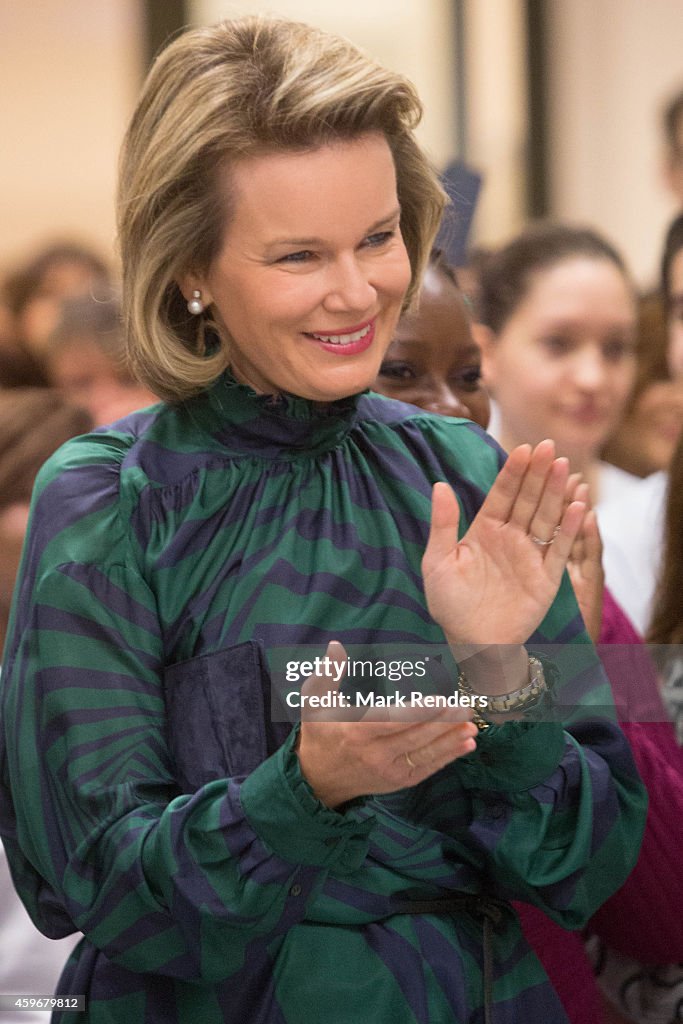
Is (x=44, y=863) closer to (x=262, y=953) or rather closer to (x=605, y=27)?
(x=262, y=953)

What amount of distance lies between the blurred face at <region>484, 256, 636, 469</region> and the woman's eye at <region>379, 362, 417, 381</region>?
0.22 metres

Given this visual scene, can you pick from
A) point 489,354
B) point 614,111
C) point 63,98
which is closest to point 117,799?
point 489,354

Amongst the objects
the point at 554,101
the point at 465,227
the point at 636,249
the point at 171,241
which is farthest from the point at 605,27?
the point at 171,241

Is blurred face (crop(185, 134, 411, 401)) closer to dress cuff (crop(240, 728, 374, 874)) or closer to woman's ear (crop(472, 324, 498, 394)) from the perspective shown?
dress cuff (crop(240, 728, 374, 874))

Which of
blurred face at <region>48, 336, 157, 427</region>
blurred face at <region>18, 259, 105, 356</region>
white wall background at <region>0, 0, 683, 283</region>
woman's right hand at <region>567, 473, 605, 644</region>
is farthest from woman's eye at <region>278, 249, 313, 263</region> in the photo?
white wall background at <region>0, 0, 683, 283</region>

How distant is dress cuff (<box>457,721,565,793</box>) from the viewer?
115 centimetres

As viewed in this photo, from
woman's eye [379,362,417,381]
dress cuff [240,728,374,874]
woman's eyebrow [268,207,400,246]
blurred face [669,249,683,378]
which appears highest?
woman's eyebrow [268,207,400,246]

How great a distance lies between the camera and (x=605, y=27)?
214 inches

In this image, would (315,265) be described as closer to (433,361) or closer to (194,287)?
(194,287)

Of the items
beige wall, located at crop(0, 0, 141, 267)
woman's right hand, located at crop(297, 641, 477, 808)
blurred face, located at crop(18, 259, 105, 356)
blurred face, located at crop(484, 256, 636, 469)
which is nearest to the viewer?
woman's right hand, located at crop(297, 641, 477, 808)

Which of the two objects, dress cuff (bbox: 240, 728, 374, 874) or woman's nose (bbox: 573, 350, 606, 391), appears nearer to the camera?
dress cuff (bbox: 240, 728, 374, 874)

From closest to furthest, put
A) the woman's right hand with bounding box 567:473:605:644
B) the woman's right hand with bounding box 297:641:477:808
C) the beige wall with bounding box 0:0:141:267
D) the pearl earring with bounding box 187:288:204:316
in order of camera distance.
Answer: the woman's right hand with bounding box 297:641:477:808 → the pearl earring with bounding box 187:288:204:316 → the woman's right hand with bounding box 567:473:605:644 → the beige wall with bounding box 0:0:141:267

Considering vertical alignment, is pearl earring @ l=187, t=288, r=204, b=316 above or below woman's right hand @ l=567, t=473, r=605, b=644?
above

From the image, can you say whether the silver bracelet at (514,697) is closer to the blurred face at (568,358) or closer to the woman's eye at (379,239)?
the woman's eye at (379,239)
